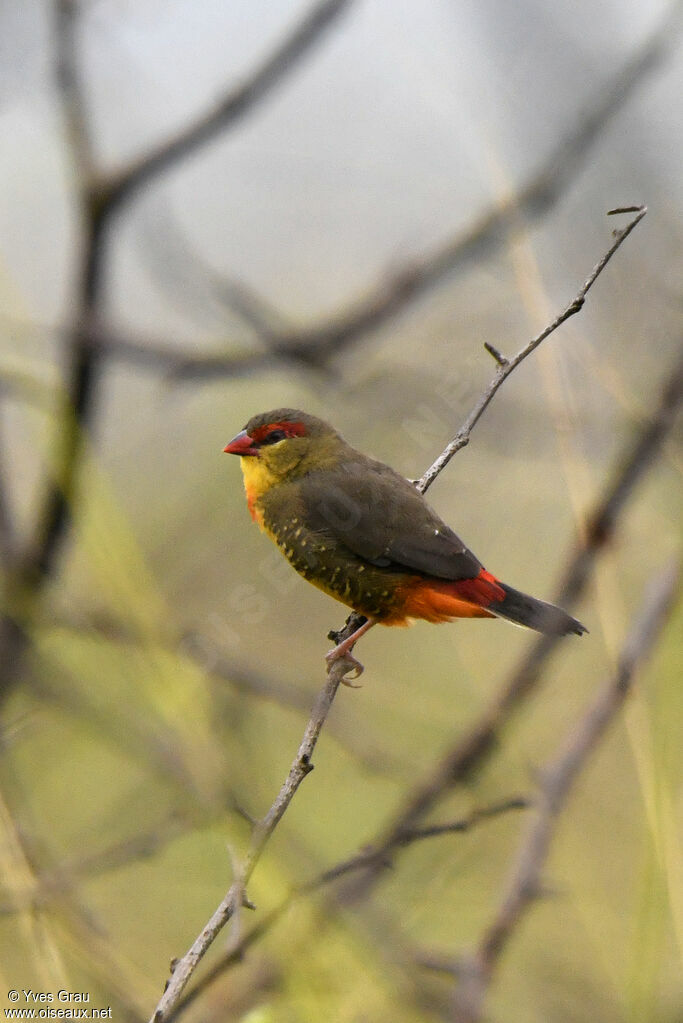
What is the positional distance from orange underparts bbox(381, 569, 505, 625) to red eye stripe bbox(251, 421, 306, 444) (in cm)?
66

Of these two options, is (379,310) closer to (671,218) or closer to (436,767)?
(671,218)

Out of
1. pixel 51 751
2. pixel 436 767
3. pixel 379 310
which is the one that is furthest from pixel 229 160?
pixel 436 767

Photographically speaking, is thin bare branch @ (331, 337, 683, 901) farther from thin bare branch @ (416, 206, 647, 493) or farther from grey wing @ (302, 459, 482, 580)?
thin bare branch @ (416, 206, 647, 493)

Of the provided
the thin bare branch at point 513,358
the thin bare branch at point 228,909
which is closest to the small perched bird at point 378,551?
the thin bare branch at point 513,358

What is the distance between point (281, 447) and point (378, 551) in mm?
519

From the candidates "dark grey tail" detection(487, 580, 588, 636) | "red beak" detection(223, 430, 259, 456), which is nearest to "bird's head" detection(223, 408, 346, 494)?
"red beak" detection(223, 430, 259, 456)

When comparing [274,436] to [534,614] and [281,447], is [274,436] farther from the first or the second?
[534,614]

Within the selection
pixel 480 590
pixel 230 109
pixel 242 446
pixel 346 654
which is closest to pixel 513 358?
pixel 480 590

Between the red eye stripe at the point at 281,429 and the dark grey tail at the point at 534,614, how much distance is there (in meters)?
0.83

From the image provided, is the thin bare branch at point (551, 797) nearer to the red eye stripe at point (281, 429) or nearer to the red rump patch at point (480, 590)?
the red rump patch at point (480, 590)

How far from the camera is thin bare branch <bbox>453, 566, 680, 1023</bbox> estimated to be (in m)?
2.30

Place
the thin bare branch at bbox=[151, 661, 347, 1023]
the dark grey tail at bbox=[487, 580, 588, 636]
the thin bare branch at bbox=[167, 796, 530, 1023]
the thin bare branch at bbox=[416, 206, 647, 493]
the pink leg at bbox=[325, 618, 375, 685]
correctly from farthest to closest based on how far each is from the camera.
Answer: the pink leg at bbox=[325, 618, 375, 685], the dark grey tail at bbox=[487, 580, 588, 636], the thin bare branch at bbox=[416, 206, 647, 493], the thin bare branch at bbox=[151, 661, 347, 1023], the thin bare branch at bbox=[167, 796, 530, 1023]

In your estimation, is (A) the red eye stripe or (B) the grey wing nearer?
(B) the grey wing

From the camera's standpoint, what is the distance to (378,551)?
10.8ft
